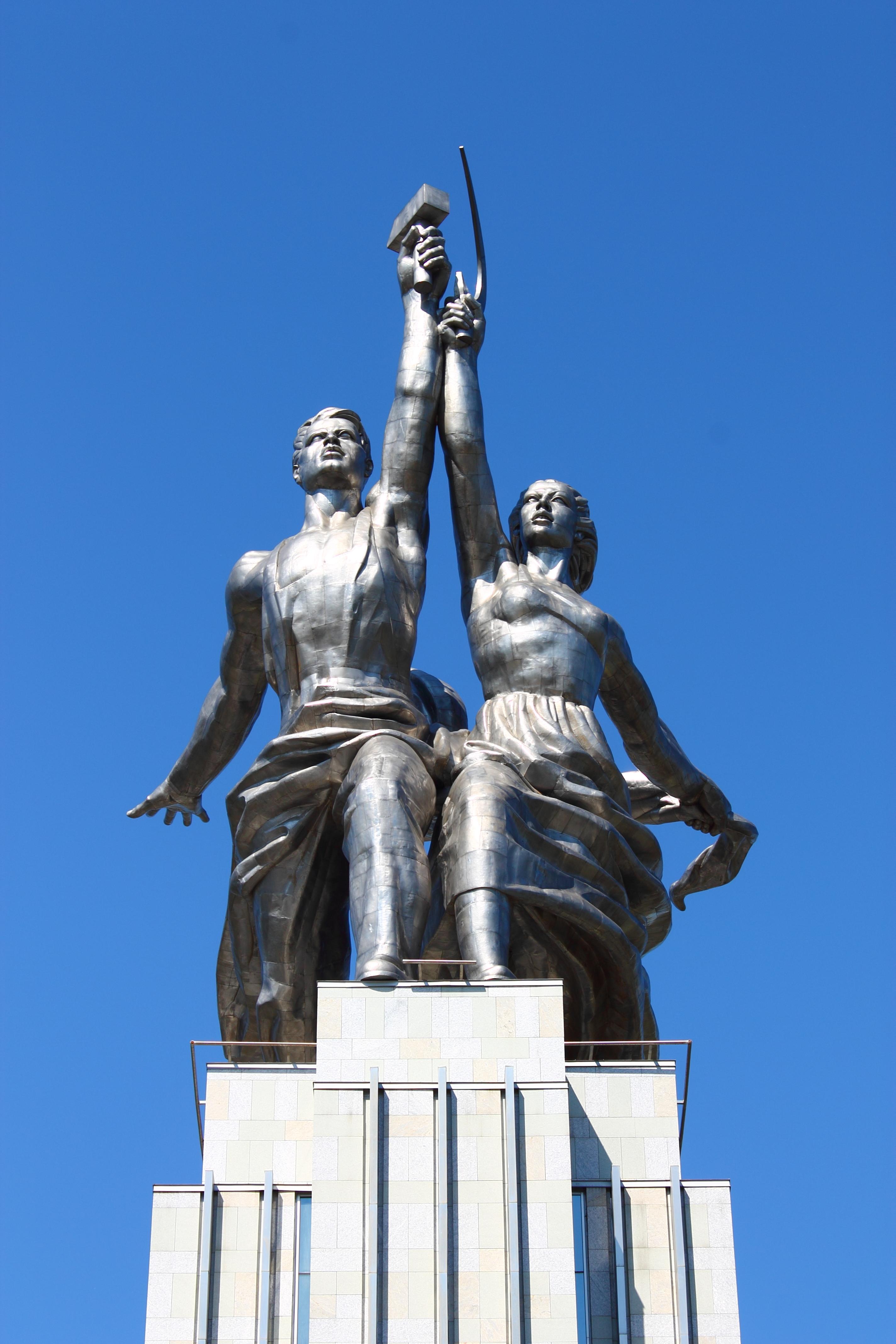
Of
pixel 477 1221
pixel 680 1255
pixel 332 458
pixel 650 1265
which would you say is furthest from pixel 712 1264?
pixel 332 458

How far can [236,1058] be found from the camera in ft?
87.6

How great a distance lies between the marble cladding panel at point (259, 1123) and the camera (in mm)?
23422

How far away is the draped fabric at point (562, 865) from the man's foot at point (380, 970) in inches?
53.0

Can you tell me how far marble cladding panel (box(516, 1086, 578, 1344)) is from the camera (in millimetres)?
21422

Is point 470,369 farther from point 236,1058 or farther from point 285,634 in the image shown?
point 236,1058

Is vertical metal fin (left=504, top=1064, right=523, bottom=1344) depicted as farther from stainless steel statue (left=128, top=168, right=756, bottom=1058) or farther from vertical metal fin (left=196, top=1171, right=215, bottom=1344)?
vertical metal fin (left=196, top=1171, right=215, bottom=1344)

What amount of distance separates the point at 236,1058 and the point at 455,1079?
438 cm

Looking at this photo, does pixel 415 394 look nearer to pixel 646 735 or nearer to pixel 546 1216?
pixel 646 735

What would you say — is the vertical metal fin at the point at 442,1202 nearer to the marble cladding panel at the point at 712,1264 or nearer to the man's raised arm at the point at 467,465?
the marble cladding panel at the point at 712,1264

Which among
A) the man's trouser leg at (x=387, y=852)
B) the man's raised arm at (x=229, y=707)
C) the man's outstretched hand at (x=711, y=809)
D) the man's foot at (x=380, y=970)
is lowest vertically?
the man's foot at (x=380, y=970)

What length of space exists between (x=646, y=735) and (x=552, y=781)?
3.02 meters

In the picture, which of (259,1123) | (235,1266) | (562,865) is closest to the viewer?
(235,1266)

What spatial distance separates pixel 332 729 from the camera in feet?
85.6

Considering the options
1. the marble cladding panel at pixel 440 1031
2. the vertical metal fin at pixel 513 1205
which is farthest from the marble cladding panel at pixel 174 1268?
the vertical metal fin at pixel 513 1205
